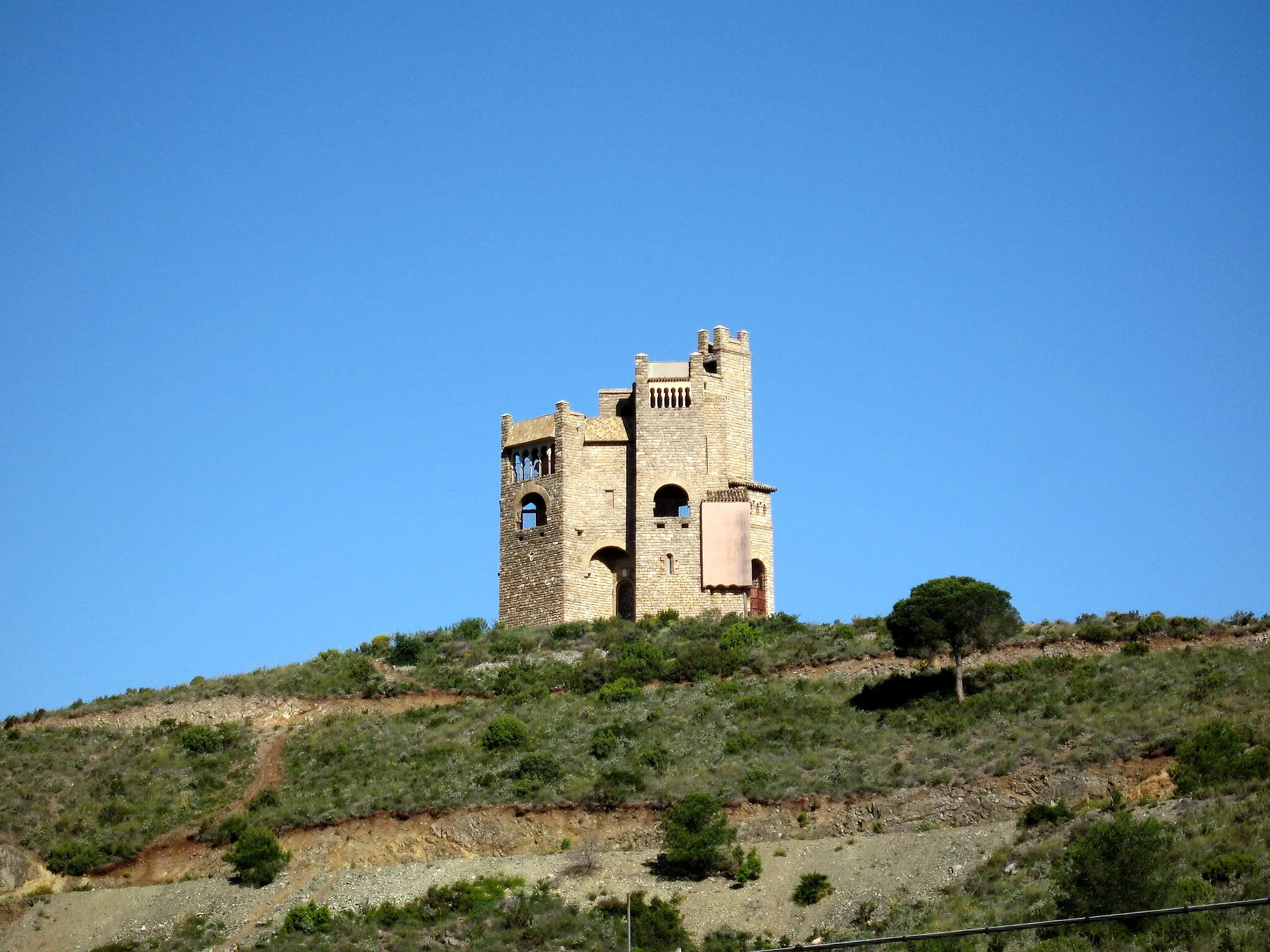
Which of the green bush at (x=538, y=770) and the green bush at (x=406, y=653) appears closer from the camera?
the green bush at (x=538, y=770)

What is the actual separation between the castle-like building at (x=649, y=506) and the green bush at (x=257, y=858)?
20635 mm

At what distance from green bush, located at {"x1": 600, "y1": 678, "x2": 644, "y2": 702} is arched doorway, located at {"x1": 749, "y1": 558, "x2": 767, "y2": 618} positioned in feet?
32.4

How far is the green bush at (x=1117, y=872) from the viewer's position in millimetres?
41625

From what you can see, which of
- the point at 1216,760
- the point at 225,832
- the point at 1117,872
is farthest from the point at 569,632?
the point at 1117,872

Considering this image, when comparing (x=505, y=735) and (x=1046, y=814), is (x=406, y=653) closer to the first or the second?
(x=505, y=735)

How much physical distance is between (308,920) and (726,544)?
27.6m

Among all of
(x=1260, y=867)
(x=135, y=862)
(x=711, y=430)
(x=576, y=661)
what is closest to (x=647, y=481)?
(x=711, y=430)

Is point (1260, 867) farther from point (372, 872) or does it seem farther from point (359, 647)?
point (359, 647)

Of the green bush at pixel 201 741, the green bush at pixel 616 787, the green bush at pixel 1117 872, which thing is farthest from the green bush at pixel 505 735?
the green bush at pixel 1117 872

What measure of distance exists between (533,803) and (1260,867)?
22979mm

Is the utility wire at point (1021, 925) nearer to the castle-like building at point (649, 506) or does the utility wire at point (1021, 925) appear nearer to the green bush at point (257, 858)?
the green bush at point (257, 858)

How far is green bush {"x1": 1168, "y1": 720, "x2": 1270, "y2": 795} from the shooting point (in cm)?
4788

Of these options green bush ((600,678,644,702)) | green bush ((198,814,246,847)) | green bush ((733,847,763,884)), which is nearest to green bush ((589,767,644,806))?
green bush ((733,847,763,884))

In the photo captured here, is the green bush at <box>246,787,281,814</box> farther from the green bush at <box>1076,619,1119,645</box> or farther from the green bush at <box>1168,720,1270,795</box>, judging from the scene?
the green bush at <box>1168,720,1270,795</box>
